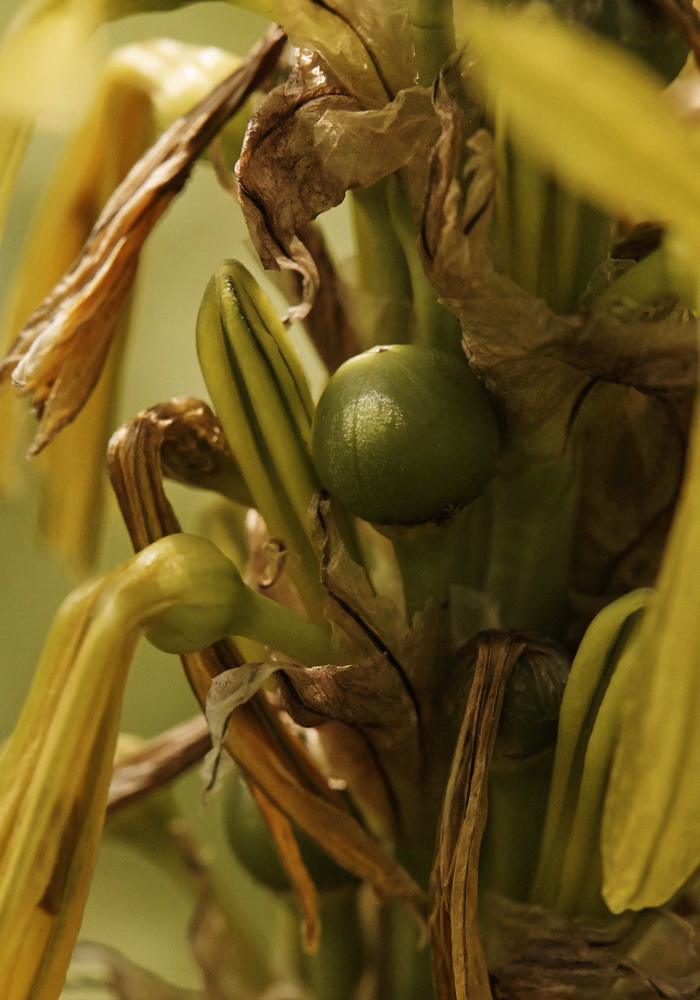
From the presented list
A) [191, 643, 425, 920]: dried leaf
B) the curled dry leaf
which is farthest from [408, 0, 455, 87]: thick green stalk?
[191, 643, 425, 920]: dried leaf

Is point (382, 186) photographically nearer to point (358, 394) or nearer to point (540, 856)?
point (358, 394)

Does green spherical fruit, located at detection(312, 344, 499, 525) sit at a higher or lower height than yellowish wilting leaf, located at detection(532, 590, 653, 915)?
higher

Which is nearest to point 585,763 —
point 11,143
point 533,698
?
point 533,698

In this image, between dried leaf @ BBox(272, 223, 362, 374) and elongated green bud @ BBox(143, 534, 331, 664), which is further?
dried leaf @ BBox(272, 223, 362, 374)

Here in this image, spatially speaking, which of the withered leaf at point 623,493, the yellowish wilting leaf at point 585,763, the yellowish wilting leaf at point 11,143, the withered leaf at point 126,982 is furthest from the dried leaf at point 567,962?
the yellowish wilting leaf at point 11,143

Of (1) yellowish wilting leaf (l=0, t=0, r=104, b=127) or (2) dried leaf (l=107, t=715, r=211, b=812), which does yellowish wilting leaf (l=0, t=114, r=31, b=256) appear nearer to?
(1) yellowish wilting leaf (l=0, t=0, r=104, b=127)

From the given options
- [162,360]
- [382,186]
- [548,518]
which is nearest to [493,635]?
[548,518]
